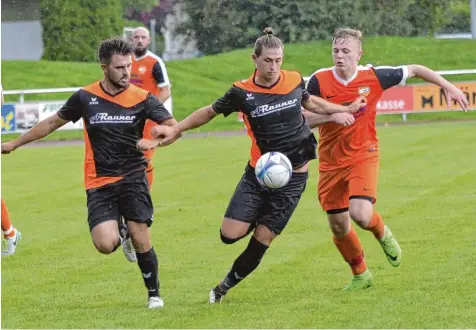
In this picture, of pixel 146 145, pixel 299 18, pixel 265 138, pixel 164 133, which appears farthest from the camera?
pixel 299 18

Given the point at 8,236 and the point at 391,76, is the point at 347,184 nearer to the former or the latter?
the point at 391,76

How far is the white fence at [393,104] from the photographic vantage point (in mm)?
29844

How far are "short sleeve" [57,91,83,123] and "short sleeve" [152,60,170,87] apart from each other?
5.15m

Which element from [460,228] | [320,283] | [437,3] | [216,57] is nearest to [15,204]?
[460,228]

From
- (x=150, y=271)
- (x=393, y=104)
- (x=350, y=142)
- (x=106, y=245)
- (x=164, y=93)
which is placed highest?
(x=350, y=142)

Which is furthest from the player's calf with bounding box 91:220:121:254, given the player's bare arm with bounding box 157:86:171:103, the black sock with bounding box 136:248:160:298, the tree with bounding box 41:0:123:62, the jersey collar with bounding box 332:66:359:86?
the tree with bounding box 41:0:123:62

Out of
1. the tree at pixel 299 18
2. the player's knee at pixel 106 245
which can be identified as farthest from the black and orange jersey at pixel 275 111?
the tree at pixel 299 18

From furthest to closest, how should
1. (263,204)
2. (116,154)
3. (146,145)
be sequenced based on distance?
1. (263,204)
2. (116,154)
3. (146,145)

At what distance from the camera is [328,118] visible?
891cm

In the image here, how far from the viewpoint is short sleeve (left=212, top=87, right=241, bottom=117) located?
8.79 metres

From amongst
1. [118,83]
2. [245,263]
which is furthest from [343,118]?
[118,83]

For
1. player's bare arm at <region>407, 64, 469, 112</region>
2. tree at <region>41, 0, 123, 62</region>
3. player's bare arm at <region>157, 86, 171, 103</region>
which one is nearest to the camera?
player's bare arm at <region>407, 64, 469, 112</region>

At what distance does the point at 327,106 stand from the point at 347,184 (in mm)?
794

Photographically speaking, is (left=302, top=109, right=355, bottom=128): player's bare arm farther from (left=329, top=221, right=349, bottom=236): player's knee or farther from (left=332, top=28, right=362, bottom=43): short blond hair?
(left=329, top=221, right=349, bottom=236): player's knee
